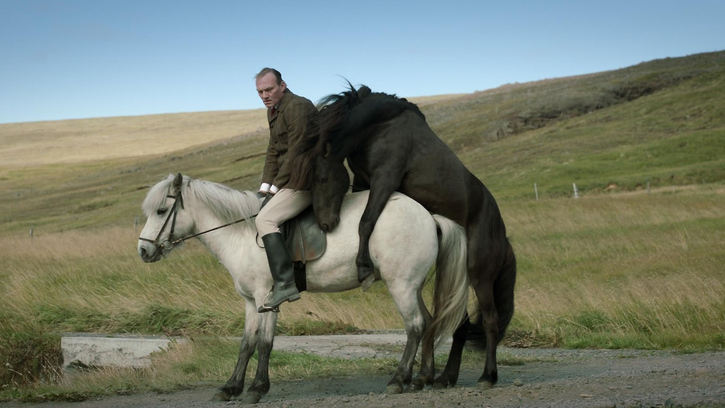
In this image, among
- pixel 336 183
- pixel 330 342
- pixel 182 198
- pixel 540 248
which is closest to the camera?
pixel 336 183

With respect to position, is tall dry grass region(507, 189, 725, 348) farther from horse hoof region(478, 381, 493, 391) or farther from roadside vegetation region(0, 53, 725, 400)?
horse hoof region(478, 381, 493, 391)

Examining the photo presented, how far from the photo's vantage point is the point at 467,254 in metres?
7.68

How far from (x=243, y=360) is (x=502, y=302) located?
262cm

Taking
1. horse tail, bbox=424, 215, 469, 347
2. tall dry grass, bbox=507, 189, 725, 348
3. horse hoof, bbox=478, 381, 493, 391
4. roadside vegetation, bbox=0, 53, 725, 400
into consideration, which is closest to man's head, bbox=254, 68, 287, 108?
horse tail, bbox=424, 215, 469, 347

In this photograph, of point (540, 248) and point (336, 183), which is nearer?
point (336, 183)

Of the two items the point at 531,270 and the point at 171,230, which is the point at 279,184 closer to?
the point at 171,230

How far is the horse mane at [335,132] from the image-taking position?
7336 millimetres

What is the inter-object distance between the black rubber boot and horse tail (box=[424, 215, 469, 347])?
4.51 ft

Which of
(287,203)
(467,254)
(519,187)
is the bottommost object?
(519,187)

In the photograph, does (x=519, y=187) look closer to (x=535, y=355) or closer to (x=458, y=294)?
(x=535, y=355)

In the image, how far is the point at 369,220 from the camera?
24.2 ft

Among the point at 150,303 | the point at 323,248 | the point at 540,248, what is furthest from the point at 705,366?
the point at 540,248

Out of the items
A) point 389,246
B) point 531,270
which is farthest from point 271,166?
point 531,270

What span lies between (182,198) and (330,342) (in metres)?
3.81
